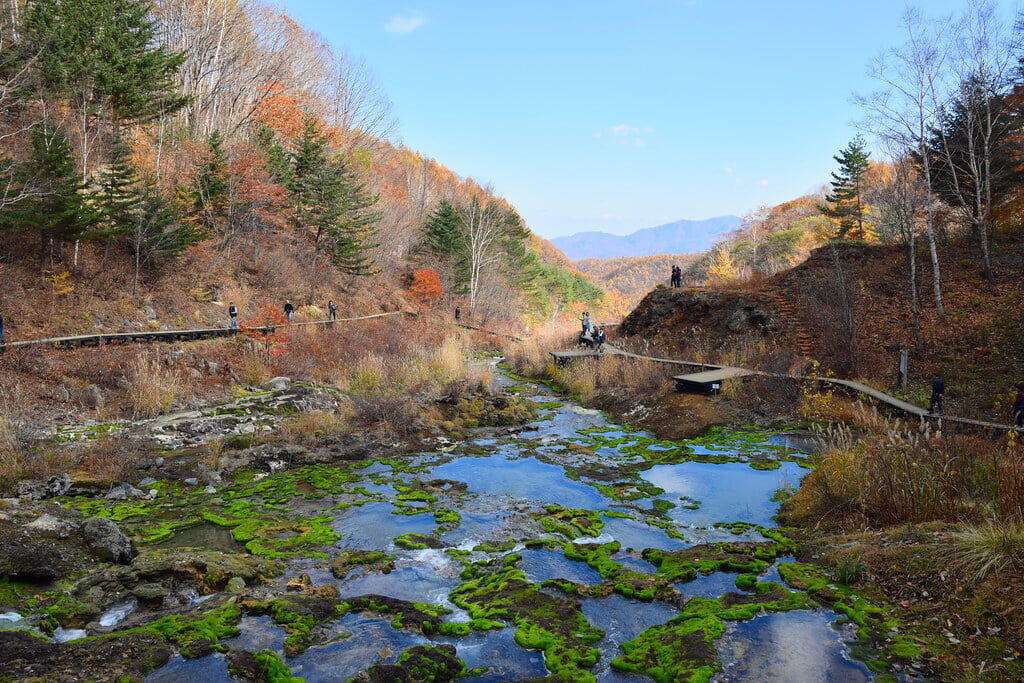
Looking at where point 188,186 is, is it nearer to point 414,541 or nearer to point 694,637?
point 414,541

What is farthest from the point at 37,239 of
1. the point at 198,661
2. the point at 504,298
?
the point at 504,298

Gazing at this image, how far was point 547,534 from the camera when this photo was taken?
24.1ft

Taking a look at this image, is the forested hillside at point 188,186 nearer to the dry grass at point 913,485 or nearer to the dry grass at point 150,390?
the dry grass at point 150,390

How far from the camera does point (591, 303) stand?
82.8 meters

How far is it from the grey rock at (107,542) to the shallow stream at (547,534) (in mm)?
766

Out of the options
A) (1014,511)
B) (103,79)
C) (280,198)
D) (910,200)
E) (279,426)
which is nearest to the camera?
(1014,511)

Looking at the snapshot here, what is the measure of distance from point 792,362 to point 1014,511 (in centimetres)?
1203

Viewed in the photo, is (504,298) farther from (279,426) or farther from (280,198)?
(279,426)

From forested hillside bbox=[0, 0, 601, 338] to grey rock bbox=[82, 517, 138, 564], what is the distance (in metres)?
13.5

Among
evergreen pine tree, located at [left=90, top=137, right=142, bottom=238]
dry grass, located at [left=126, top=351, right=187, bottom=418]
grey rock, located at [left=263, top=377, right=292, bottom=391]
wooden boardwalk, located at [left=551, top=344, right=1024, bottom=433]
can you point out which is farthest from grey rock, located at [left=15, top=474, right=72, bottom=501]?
evergreen pine tree, located at [left=90, top=137, right=142, bottom=238]

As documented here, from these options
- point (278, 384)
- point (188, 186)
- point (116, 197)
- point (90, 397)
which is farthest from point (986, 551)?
point (188, 186)

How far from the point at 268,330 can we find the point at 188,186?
10.3 meters

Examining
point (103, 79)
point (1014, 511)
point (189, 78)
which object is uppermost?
point (189, 78)

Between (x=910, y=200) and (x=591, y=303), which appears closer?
(x=910, y=200)
